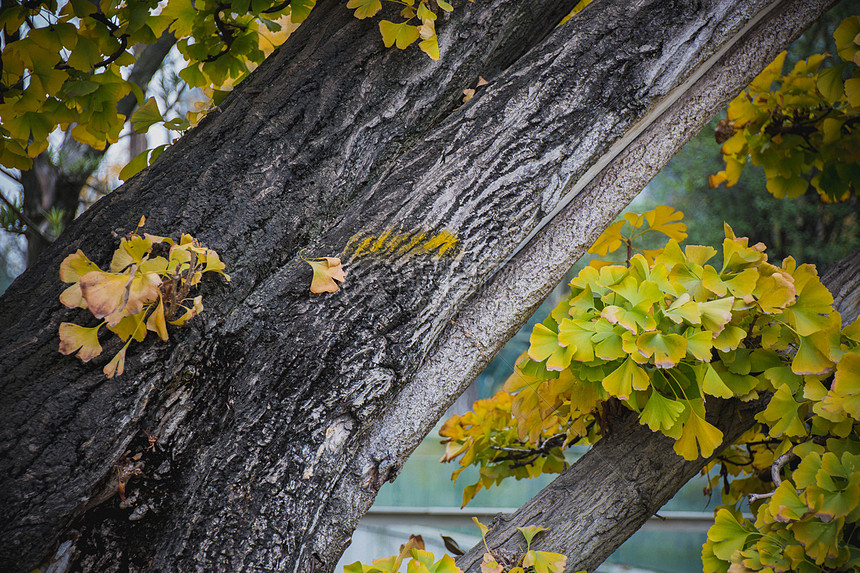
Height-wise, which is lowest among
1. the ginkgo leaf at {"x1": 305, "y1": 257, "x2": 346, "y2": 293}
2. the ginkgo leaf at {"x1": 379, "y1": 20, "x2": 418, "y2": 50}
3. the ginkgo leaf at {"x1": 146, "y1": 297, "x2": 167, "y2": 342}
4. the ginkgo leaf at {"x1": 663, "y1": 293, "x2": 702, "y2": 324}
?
the ginkgo leaf at {"x1": 146, "y1": 297, "x2": 167, "y2": 342}

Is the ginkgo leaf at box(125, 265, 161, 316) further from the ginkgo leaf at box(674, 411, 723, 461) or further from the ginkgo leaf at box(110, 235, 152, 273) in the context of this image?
the ginkgo leaf at box(674, 411, 723, 461)

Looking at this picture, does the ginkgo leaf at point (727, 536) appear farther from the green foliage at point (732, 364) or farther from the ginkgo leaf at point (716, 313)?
the ginkgo leaf at point (716, 313)

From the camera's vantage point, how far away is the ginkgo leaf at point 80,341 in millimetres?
399

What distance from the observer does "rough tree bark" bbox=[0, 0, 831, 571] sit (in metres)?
0.44

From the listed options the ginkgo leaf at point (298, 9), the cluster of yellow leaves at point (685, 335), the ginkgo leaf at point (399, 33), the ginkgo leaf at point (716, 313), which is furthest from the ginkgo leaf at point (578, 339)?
the ginkgo leaf at point (298, 9)

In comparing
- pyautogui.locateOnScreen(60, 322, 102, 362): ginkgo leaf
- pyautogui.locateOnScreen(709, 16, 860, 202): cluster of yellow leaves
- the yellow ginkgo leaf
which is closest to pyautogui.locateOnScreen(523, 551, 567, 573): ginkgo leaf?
pyautogui.locateOnScreen(60, 322, 102, 362): ginkgo leaf

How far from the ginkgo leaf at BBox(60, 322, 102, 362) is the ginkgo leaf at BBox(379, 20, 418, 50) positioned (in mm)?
377

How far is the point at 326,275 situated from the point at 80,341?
0.20 metres

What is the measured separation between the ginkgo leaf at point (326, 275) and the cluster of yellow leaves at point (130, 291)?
0.08 meters

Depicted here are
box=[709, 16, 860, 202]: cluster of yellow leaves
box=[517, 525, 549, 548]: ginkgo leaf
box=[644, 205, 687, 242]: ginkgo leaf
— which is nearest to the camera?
box=[517, 525, 549, 548]: ginkgo leaf

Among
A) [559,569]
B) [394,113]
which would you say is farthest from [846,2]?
[559,569]

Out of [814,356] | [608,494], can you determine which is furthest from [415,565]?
[814,356]

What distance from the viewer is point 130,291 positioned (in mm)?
385

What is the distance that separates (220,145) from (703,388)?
21.7 inches
